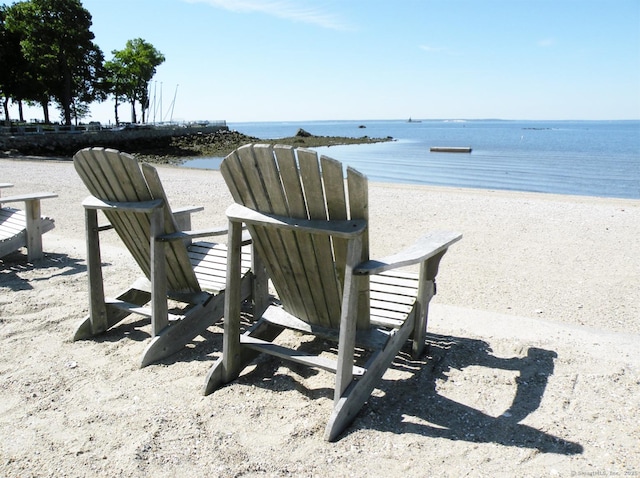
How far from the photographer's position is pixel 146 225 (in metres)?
3.31

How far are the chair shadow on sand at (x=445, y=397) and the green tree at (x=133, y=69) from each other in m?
48.3

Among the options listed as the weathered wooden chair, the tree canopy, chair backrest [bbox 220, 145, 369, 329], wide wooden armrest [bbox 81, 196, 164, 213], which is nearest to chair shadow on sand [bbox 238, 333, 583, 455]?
chair backrest [bbox 220, 145, 369, 329]

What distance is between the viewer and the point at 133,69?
48.4 metres

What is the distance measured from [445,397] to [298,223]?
4.08 ft

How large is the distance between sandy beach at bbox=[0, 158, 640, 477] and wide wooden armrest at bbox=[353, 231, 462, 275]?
0.78 meters

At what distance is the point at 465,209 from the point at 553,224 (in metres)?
1.97

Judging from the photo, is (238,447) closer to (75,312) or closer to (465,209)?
(75,312)

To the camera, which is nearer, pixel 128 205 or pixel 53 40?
pixel 128 205

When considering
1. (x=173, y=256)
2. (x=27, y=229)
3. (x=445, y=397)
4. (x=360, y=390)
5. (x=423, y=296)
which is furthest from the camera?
(x=27, y=229)

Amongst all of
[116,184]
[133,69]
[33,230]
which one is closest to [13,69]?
[133,69]

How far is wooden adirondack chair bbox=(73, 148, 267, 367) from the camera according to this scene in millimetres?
3170

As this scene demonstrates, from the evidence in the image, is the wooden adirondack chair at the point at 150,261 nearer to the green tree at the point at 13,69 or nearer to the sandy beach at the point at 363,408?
the sandy beach at the point at 363,408

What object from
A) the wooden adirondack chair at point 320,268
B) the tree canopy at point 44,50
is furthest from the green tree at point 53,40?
the wooden adirondack chair at point 320,268

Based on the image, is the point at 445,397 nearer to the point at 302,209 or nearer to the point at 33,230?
the point at 302,209
